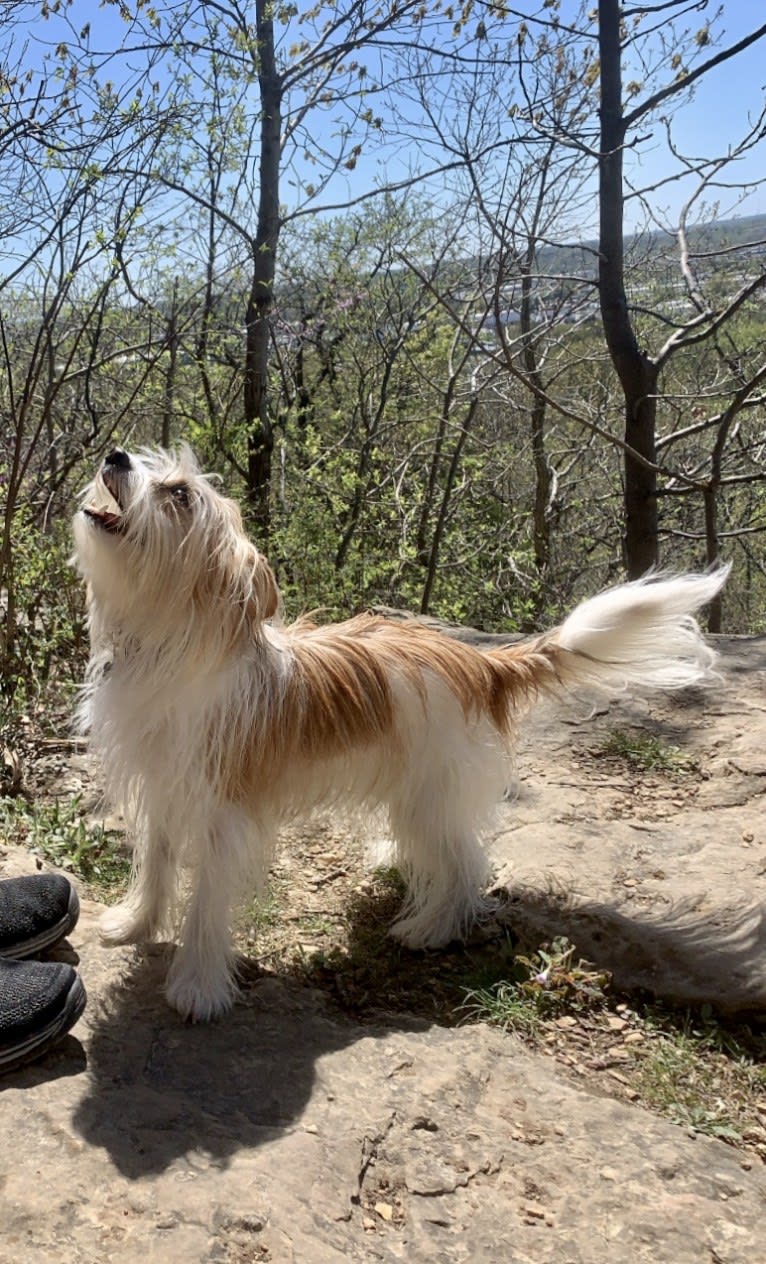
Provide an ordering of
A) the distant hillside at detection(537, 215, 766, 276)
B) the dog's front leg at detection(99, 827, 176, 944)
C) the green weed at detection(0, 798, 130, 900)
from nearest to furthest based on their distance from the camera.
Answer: the dog's front leg at detection(99, 827, 176, 944) < the green weed at detection(0, 798, 130, 900) < the distant hillside at detection(537, 215, 766, 276)

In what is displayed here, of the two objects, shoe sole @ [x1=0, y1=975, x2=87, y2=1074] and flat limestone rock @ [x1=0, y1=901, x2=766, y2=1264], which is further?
shoe sole @ [x1=0, y1=975, x2=87, y2=1074]

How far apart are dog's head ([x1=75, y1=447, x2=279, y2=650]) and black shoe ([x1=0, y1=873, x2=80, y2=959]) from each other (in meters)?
0.79

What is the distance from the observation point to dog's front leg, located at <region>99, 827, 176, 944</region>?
299 centimetres

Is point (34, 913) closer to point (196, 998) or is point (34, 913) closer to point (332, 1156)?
point (196, 998)

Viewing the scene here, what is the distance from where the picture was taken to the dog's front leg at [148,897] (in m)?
2.99

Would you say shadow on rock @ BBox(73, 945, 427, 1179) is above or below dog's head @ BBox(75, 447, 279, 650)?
below

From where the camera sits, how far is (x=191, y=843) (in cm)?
282

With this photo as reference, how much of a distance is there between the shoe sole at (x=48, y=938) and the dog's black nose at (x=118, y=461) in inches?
49.1

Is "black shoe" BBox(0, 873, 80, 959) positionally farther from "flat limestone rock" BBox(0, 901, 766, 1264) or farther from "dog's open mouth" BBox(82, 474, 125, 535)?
"dog's open mouth" BBox(82, 474, 125, 535)

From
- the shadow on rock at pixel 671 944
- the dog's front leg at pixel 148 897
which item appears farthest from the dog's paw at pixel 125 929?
the shadow on rock at pixel 671 944

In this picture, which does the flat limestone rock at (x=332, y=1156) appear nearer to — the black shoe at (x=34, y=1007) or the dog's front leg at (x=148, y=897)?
→ the black shoe at (x=34, y=1007)

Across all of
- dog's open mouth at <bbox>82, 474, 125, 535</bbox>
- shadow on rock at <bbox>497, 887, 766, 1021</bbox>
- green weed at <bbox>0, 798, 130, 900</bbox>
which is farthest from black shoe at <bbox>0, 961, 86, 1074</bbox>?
shadow on rock at <bbox>497, 887, 766, 1021</bbox>

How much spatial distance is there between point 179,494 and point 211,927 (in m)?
1.21

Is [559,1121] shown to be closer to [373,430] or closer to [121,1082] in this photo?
[121,1082]
